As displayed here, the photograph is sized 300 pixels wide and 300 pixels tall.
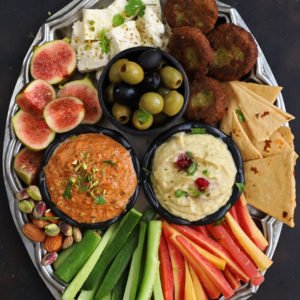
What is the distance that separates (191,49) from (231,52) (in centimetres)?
26

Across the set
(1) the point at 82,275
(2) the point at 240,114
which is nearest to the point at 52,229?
(1) the point at 82,275

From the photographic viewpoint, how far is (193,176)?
2613 mm

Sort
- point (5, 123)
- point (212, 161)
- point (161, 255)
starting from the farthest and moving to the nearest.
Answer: point (5, 123) → point (161, 255) → point (212, 161)

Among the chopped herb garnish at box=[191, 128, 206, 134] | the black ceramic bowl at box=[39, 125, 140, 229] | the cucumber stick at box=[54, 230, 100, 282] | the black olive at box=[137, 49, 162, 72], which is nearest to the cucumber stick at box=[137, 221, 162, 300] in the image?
the black ceramic bowl at box=[39, 125, 140, 229]

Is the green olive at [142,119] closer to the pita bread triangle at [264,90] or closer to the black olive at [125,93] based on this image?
the black olive at [125,93]

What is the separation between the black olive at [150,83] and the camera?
2.50 meters

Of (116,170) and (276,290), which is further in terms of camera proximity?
(276,290)

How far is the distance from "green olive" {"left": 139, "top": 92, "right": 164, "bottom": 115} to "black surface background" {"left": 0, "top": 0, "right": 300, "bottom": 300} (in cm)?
105

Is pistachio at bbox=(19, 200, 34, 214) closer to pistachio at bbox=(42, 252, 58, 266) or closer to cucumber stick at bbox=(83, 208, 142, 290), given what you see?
pistachio at bbox=(42, 252, 58, 266)

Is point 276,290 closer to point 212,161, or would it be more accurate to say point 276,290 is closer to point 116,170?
point 212,161

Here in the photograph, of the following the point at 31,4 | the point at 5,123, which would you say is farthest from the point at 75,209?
the point at 31,4

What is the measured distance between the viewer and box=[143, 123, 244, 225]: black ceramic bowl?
2748 mm

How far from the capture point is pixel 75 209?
2.65 metres

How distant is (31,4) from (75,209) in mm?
1443
